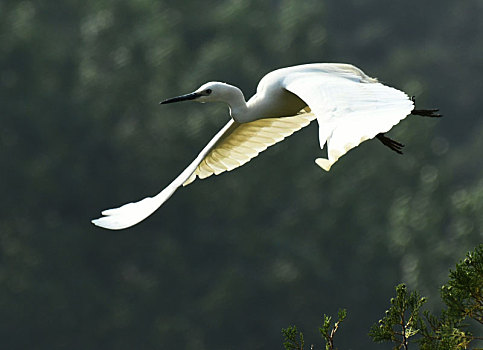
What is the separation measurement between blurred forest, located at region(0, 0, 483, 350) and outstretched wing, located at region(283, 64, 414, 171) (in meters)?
11.6

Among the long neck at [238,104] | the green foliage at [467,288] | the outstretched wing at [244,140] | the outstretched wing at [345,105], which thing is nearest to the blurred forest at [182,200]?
the outstretched wing at [244,140]

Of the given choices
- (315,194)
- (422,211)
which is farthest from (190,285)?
(422,211)

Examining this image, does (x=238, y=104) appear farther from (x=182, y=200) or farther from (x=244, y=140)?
(x=182, y=200)

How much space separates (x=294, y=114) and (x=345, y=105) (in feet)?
4.26

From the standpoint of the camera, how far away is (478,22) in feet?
79.2

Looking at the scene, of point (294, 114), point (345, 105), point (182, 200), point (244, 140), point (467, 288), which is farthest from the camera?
point (182, 200)

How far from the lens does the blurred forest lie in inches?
632

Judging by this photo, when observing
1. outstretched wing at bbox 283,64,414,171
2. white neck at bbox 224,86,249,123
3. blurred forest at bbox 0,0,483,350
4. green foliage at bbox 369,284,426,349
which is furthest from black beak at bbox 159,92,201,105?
blurred forest at bbox 0,0,483,350

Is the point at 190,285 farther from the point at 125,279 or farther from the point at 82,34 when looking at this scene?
the point at 82,34

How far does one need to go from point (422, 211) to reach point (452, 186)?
5.45 feet

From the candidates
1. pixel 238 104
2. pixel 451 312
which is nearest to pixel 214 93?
pixel 238 104

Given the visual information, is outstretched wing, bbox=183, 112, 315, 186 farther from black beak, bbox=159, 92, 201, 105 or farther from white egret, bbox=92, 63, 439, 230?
black beak, bbox=159, 92, 201, 105

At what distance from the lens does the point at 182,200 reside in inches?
666

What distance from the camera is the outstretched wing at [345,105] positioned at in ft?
7.97
